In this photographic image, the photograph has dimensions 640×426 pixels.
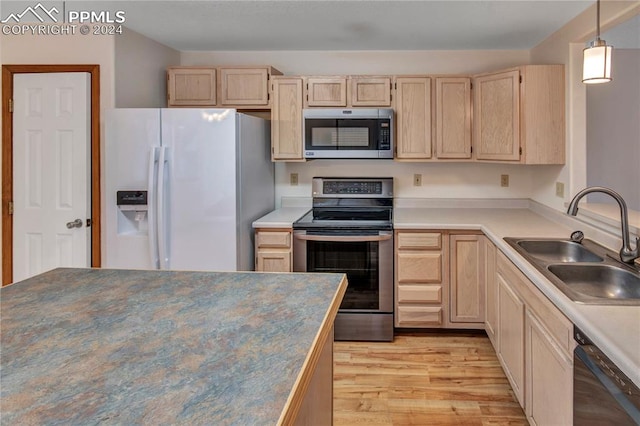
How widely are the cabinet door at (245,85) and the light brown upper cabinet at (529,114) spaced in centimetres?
177

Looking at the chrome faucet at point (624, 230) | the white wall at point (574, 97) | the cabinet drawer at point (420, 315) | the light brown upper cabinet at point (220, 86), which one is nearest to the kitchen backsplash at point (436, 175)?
the white wall at point (574, 97)

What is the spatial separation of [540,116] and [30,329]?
10.5 feet

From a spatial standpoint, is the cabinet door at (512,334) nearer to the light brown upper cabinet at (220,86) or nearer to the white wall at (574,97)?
the white wall at (574,97)

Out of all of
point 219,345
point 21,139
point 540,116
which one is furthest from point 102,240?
point 540,116

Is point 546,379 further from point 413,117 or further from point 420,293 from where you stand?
point 413,117

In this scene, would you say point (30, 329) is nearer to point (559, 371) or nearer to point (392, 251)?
point (559, 371)

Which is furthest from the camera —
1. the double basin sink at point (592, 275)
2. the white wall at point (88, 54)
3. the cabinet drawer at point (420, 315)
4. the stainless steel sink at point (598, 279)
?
the cabinet drawer at point (420, 315)

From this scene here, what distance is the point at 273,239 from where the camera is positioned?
327cm

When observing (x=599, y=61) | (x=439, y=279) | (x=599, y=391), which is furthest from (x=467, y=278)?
(x=599, y=391)

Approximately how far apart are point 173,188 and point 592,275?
2.41m

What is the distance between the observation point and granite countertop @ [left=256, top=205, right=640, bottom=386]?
47.7 inches

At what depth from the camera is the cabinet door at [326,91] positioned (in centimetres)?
357

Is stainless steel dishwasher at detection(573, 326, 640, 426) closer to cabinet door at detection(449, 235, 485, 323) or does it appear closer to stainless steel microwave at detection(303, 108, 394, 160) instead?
cabinet door at detection(449, 235, 485, 323)

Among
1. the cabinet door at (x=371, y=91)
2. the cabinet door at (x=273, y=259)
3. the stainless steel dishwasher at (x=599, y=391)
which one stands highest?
the cabinet door at (x=371, y=91)
